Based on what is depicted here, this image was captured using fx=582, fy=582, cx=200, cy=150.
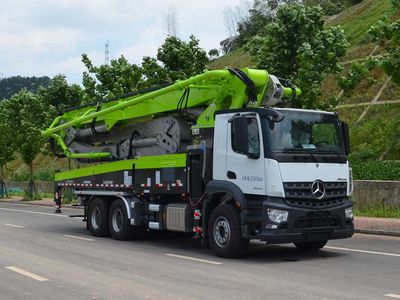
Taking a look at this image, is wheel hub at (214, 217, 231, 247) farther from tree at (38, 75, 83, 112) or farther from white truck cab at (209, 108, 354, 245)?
tree at (38, 75, 83, 112)

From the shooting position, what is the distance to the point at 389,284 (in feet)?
27.6

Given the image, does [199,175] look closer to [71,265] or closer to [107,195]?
[71,265]

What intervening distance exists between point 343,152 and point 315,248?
2.21 meters

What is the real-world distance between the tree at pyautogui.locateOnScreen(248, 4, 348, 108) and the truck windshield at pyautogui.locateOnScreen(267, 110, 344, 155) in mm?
8144

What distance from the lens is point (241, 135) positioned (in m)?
10.7

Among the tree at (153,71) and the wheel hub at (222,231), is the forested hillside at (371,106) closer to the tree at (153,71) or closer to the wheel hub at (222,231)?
the tree at (153,71)

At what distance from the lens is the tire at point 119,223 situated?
14312mm

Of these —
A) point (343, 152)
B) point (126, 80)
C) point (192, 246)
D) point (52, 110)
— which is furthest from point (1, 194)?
point (343, 152)

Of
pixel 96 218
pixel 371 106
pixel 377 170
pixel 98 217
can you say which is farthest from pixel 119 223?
pixel 371 106

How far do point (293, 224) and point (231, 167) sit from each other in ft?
5.26

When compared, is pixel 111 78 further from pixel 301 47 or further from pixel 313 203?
pixel 313 203

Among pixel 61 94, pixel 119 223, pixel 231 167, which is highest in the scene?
pixel 61 94

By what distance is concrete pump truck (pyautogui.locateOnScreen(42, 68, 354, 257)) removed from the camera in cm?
1059

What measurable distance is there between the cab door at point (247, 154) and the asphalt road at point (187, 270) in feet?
4.76
